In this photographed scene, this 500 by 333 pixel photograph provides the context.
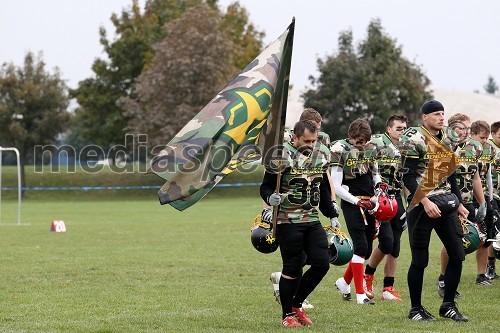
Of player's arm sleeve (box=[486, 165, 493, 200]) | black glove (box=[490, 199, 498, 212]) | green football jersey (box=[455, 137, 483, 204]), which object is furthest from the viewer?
black glove (box=[490, 199, 498, 212])

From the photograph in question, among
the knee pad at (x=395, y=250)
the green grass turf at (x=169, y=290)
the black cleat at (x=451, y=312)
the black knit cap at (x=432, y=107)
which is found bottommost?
the green grass turf at (x=169, y=290)

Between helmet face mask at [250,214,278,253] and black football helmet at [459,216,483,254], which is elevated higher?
helmet face mask at [250,214,278,253]

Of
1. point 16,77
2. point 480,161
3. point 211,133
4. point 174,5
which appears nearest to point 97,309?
point 211,133

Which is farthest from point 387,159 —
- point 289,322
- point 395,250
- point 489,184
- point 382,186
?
point 289,322

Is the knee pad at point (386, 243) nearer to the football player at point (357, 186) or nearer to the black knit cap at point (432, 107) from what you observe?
the football player at point (357, 186)

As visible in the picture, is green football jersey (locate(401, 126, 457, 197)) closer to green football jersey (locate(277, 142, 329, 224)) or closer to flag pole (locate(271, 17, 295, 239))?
green football jersey (locate(277, 142, 329, 224))

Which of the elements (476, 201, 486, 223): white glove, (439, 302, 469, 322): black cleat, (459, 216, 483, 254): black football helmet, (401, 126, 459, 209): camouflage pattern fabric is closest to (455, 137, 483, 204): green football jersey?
(476, 201, 486, 223): white glove

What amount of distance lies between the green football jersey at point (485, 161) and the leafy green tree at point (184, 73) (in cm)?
3524

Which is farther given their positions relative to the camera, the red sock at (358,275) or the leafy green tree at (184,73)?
the leafy green tree at (184,73)

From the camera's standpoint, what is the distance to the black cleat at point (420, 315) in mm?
8758

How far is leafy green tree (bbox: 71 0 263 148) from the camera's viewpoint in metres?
54.8

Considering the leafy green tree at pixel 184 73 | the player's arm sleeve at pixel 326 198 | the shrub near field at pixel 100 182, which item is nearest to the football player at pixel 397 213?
the player's arm sleeve at pixel 326 198

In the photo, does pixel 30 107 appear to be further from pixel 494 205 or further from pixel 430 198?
pixel 430 198

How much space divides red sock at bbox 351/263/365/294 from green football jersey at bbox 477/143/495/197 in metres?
2.35
